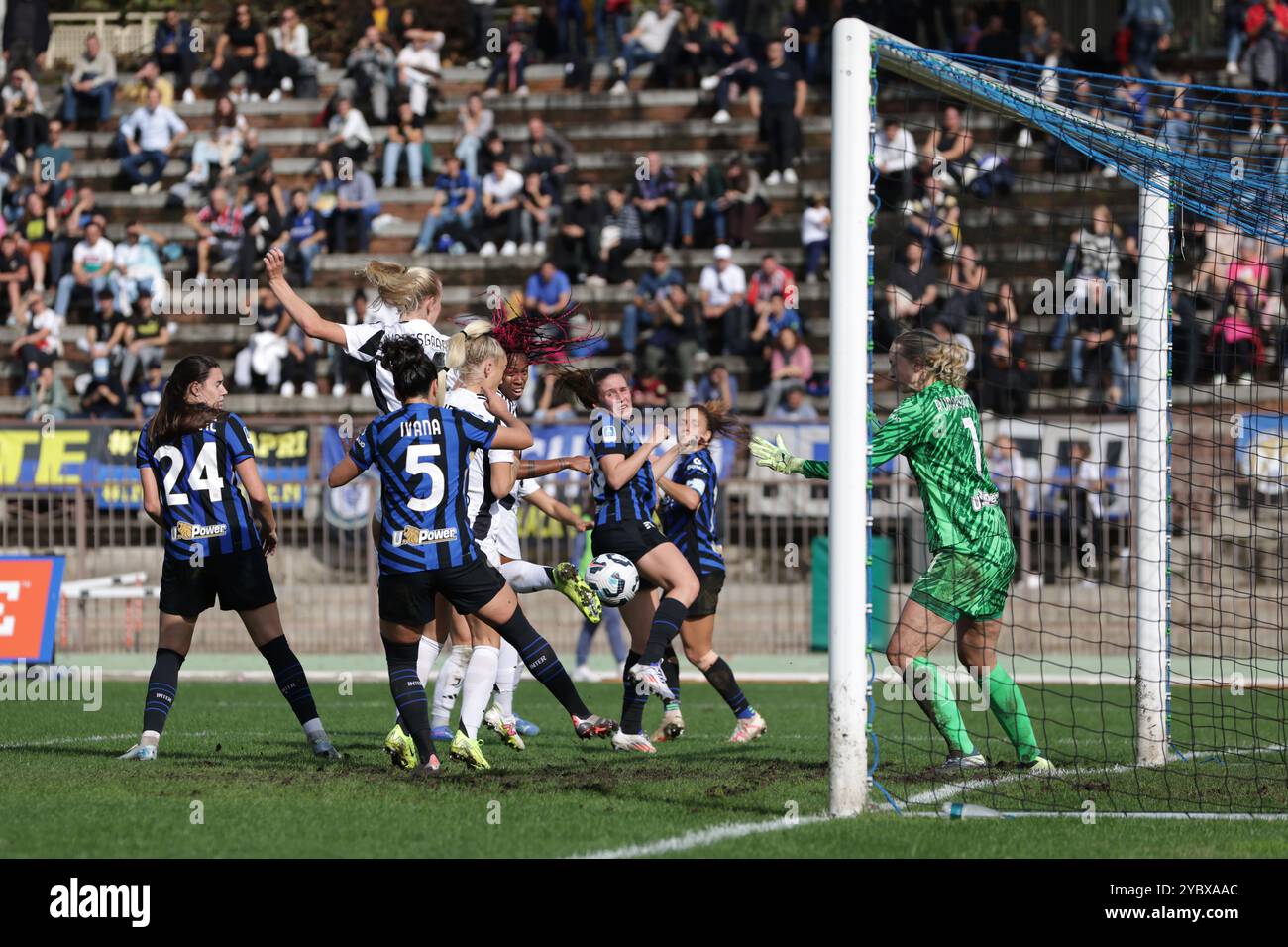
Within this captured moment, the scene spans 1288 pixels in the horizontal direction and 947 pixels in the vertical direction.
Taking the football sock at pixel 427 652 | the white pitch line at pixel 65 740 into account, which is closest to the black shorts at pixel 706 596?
the football sock at pixel 427 652

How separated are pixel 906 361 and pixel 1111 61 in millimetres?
19290

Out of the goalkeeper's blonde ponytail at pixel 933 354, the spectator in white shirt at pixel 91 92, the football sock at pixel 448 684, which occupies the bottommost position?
the football sock at pixel 448 684

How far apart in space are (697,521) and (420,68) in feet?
62.1

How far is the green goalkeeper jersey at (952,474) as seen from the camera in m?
8.51

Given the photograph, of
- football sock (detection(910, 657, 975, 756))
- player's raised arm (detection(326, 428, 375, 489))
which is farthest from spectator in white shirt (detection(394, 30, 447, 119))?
football sock (detection(910, 657, 975, 756))

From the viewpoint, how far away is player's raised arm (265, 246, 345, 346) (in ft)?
27.9

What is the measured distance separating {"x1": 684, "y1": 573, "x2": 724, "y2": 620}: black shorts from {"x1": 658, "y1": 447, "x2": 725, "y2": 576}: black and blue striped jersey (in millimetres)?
41

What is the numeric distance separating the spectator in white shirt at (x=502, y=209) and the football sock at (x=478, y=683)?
16412 millimetres

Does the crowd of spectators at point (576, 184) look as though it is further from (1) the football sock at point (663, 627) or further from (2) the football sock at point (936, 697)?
(2) the football sock at point (936, 697)

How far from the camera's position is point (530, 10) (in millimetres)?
31953

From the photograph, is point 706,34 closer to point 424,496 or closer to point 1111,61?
point 1111,61

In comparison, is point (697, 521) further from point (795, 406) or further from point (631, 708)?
point (795, 406)

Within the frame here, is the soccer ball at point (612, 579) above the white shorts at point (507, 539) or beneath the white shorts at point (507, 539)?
beneath
